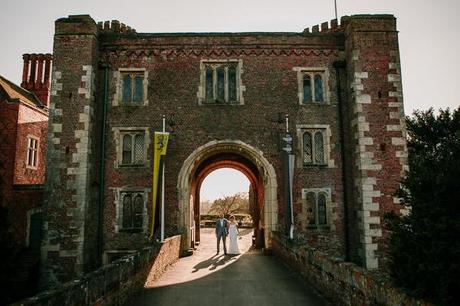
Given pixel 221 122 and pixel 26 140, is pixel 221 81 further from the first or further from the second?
pixel 26 140

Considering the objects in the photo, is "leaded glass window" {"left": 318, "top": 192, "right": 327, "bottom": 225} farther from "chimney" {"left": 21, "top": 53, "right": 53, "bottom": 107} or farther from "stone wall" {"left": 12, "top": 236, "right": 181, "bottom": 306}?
"chimney" {"left": 21, "top": 53, "right": 53, "bottom": 107}

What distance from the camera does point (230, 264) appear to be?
14016 mm

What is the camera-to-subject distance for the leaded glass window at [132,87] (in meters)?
16.8

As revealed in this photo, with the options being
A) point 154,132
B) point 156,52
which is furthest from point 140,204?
point 156,52

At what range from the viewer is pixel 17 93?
23766 millimetres

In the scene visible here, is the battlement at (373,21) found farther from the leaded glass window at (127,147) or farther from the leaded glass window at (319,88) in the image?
the leaded glass window at (127,147)

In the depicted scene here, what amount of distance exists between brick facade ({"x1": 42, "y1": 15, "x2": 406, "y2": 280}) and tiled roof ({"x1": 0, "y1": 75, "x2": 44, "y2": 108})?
795cm

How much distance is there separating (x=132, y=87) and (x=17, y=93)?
1159 centimetres

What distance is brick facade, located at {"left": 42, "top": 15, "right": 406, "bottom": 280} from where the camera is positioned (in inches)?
595

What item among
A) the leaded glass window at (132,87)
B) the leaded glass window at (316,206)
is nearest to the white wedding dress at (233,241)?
the leaded glass window at (316,206)

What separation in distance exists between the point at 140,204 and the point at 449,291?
1308 centimetres

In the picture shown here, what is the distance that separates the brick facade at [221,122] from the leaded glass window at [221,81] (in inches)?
1.9

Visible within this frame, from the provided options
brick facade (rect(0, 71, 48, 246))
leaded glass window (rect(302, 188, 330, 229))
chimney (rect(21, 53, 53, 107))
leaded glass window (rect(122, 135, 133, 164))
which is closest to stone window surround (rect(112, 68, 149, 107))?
leaded glass window (rect(122, 135, 133, 164))

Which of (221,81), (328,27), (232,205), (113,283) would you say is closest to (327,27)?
(328,27)
